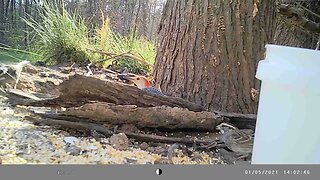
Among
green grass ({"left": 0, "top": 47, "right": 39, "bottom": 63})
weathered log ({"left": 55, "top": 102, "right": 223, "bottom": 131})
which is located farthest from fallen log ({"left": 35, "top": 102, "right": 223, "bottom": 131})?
green grass ({"left": 0, "top": 47, "right": 39, "bottom": 63})

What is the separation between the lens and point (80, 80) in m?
Answer: 0.71

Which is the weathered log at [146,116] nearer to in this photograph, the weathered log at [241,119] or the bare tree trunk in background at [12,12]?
the weathered log at [241,119]

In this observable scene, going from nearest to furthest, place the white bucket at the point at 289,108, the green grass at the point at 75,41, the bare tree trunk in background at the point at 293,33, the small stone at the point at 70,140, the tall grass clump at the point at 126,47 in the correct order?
the white bucket at the point at 289,108
the small stone at the point at 70,140
the green grass at the point at 75,41
the tall grass clump at the point at 126,47
the bare tree trunk in background at the point at 293,33

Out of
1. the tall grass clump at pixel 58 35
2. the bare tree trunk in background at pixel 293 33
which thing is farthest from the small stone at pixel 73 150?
the bare tree trunk in background at pixel 293 33

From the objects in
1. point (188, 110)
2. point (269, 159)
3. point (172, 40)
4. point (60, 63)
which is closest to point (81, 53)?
point (60, 63)

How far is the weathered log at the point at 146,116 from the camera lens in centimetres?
69

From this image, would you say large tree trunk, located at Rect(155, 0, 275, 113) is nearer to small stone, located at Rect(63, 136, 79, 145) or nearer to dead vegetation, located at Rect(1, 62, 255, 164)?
dead vegetation, located at Rect(1, 62, 255, 164)

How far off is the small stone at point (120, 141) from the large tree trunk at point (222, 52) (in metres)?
0.21

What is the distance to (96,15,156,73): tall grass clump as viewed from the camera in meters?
0.87

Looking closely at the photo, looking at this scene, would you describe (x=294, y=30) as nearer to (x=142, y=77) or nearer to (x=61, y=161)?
(x=142, y=77)

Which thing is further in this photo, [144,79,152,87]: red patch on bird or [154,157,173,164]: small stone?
[144,79,152,87]: red patch on bird

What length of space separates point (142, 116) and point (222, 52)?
22 centimetres

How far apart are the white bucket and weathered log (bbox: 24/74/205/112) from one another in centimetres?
22

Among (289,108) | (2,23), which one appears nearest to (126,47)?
(2,23)
